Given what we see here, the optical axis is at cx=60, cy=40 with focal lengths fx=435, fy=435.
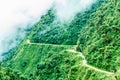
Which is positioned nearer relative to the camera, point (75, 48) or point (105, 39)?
point (105, 39)

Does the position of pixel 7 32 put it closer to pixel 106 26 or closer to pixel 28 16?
pixel 28 16

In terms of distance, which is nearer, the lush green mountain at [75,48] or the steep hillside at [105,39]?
the steep hillside at [105,39]

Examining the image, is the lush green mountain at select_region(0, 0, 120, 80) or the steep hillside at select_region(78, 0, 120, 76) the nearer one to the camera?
the steep hillside at select_region(78, 0, 120, 76)

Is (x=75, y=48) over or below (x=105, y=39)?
over

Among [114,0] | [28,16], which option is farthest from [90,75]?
[28,16]
